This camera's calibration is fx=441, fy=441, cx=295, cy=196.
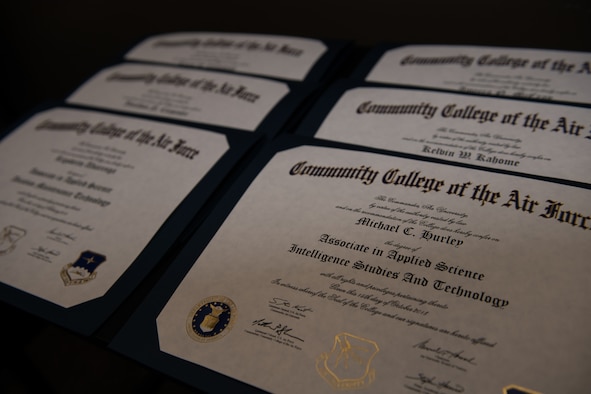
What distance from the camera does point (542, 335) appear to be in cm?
42

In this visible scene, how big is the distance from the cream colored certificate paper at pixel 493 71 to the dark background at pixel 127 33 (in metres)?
0.15

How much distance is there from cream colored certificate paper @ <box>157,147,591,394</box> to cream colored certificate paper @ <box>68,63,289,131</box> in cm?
25

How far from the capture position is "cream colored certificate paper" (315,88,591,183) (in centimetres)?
61

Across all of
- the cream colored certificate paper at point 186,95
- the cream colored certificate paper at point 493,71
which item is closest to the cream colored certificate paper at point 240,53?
the cream colored certificate paper at point 186,95

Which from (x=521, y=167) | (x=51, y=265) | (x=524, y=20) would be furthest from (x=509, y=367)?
(x=524, y=20)

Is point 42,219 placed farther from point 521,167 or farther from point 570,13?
point 570,13

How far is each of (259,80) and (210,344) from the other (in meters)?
0.55

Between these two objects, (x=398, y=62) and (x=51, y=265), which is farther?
(x=398, y=62)

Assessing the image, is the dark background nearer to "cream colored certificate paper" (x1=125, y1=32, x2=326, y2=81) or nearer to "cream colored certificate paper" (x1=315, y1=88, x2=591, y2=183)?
"cream colored certificate paper" (x1=125, y1=32, x2=326, y2=81)
